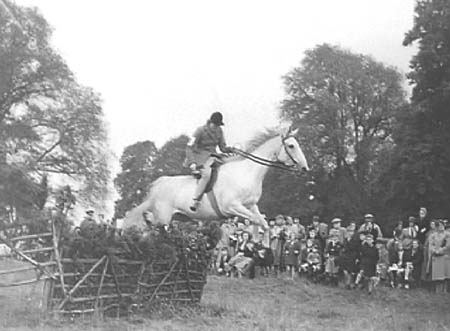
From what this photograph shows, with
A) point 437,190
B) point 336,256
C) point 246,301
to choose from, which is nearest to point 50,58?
point 437,190

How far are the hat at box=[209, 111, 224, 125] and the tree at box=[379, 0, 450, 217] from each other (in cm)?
1664

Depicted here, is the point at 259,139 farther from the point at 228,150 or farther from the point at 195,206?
the point at 195,206

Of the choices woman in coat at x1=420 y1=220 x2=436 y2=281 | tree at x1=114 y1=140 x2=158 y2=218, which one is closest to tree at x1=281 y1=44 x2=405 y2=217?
tree at x1=114 y1=140 x2=158 y2=218

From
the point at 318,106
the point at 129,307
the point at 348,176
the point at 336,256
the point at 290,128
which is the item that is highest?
the point at 318,106

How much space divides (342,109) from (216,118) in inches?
1247

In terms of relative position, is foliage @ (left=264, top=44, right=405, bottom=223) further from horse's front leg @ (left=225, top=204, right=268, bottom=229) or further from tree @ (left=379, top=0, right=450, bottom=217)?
horse's front leg @ (left=225, top=204, right=268, bottom=229)

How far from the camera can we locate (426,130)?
31.6 m

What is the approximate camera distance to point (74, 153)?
32.5 meters

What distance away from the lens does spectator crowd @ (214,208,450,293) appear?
1725 centimetres

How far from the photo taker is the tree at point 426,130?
30109 mm

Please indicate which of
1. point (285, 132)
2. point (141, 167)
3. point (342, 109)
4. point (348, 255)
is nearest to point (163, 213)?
point (285, 132)

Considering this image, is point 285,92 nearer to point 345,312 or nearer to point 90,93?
point 90,93

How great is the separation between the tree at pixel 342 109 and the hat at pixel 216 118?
99.8 ft

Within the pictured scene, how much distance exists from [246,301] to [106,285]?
3422mm
